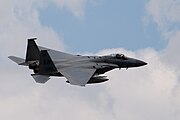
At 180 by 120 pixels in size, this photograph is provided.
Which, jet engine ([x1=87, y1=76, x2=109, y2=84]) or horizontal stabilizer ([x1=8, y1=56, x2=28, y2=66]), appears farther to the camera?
horizontal stabilizer ([x1=8, y1=56, x2=28, y2=66])

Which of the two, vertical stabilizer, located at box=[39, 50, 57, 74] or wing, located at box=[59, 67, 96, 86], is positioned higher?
vertical stabilizer, located at box=[39, 50, 57, 74]

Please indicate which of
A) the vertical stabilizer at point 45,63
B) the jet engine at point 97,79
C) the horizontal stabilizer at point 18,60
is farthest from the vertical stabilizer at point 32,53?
the jet engine at point 97,79

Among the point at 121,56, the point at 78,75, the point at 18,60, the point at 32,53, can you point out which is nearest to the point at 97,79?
the point at 78,75

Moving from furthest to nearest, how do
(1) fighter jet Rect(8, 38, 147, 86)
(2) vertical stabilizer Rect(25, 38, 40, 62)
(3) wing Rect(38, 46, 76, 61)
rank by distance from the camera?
1. (3) wing Rect(38, 46, 76, 61)
2. (2) vertical stabilizer Rect(25, 38, 40, 62)
3. (1) fighter jet Rect(8, 38, 147, 86)

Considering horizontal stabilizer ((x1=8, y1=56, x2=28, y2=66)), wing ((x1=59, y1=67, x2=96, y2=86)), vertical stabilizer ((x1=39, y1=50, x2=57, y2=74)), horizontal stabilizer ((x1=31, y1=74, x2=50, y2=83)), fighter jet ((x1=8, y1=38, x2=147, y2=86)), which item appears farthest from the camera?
horizontal stabilizer ((x1=8, y1=56, x2=28, y2=66))

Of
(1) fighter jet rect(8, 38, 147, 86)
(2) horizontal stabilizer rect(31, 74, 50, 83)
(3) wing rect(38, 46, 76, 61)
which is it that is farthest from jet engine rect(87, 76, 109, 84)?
(3) wing rect(38, 46, 76, 61)

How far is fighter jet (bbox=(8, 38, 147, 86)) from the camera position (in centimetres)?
8875

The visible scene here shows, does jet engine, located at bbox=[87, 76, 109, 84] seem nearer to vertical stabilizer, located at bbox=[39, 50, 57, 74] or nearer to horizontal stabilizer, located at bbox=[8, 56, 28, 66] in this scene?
vertical stabilizer, located at bbox=[39, 50, 57, 74]

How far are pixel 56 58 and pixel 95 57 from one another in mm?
7094

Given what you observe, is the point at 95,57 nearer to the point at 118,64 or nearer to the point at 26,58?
the point at 118,64

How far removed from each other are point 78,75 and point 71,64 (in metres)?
6.12

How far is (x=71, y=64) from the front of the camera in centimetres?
9381

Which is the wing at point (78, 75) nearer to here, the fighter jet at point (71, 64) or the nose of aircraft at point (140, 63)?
the fighter jet at point (71, 64)

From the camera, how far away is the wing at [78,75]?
84500 millimetres
